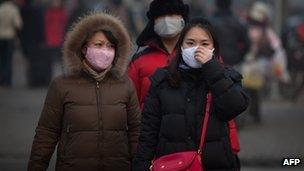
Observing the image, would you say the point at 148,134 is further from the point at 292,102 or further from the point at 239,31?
the point at 292,102

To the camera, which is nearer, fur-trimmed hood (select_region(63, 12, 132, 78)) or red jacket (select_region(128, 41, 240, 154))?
fur-trimmed hood (select_region(63, 12, 132, 78))

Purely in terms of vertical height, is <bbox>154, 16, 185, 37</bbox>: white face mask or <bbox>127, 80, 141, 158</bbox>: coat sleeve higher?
<bbox>154, 16, 185, 37</bbox>: white face mask

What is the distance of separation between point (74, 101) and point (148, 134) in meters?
0.60

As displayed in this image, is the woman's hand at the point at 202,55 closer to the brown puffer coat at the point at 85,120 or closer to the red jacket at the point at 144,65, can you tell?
the brown puffer coat at the point at 85,120

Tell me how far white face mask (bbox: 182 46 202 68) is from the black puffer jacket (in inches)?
1.5

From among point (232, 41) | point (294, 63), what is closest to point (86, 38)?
point (232, 41)

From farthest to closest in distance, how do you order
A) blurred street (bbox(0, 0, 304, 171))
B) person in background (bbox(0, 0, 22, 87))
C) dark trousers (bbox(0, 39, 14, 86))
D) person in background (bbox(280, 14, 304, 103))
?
dark trousers (bbox(0, 39, 14, 86)) → person in background (bbox(0, 0, 22, 87)) → person in background (bbox(280, 14, 304, 103)) → blurred street (bbox(0, 0, 304, 171))

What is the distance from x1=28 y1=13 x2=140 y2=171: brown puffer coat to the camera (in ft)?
16.2

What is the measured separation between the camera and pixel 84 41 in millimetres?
5117

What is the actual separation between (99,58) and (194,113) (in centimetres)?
85

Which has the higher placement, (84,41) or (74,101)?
(84,41)

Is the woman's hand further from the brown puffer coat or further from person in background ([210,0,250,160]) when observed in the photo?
person in background ([210,0,250,160])

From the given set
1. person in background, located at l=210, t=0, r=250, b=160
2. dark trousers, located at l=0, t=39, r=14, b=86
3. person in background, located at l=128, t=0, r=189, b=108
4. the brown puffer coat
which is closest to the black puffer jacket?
the brown puffer coat

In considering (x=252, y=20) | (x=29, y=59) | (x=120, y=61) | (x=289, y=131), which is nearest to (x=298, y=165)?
(x=289, y=131)
